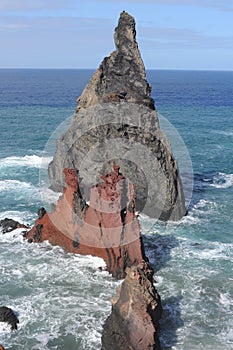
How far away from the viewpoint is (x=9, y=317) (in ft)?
98.3

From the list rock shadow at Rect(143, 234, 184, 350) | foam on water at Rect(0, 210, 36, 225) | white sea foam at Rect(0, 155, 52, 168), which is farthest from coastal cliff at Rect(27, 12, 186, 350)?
white sea foam at Rect(0, 155, 52, 168)

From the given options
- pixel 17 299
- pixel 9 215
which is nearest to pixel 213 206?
pixel 9 215

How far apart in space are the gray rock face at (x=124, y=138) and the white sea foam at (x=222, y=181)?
10.4 m

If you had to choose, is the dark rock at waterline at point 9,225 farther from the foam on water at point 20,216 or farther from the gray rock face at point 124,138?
the gray rock face at point 124,138

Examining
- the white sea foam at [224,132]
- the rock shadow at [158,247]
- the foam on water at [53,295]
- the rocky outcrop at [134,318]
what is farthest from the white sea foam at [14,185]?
the white sea foam at [224,132]

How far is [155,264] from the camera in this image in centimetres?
→ 3841

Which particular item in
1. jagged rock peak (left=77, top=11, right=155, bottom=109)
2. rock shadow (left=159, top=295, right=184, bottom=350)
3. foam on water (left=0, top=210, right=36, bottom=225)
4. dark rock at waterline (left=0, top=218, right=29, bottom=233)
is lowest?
rock shadow (left=159, top=295, right=184, bottom=350)

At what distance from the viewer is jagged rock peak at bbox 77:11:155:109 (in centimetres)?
5366

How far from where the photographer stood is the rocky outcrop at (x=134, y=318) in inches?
1035

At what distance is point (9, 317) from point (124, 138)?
26.0 m

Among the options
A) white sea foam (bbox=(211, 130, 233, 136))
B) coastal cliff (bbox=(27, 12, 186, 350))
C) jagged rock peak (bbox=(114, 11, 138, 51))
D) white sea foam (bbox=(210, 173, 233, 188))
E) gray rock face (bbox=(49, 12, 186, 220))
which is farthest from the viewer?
white sea foam (bbox=(211, 130, 233, 136))

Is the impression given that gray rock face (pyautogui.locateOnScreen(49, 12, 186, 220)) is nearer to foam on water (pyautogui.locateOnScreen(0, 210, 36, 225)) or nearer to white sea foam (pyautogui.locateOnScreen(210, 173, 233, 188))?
foam on water (pyautogui.locateOnScreen(0, 210, 36, 225))

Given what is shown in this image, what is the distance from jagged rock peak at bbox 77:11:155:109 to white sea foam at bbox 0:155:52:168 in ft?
44.2

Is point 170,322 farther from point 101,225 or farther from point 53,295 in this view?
point 101,225
